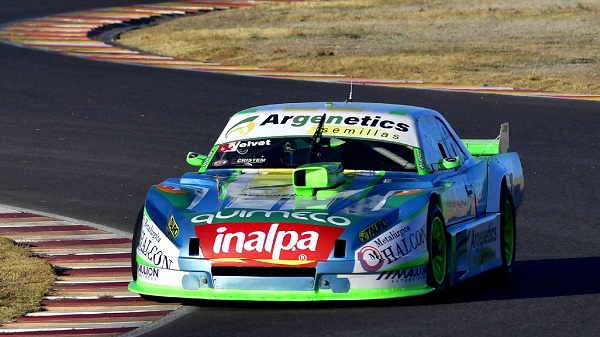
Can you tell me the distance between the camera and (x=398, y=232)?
827 centimetres

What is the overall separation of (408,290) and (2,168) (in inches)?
328

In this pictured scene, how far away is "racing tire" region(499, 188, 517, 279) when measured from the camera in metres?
9.82

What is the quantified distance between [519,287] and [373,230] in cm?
159

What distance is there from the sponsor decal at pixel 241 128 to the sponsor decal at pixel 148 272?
156cm

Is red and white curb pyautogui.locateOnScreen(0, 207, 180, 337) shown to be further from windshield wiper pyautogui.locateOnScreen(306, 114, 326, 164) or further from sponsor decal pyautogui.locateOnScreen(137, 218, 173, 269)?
windshield wiper pyautogui.locateOnScreen(306, 114, 326, 164)

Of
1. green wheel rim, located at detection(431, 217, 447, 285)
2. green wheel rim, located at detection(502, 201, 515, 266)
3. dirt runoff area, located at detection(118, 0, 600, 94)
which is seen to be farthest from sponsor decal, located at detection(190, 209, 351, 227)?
dirt runoff area, located at detection(118, 0, 600, 94)

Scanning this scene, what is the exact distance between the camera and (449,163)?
9.37 m

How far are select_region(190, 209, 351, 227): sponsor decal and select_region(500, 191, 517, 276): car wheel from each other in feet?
6.38

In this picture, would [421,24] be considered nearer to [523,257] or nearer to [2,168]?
[2,168]

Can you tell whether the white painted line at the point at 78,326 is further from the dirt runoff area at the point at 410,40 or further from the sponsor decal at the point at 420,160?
the dirt runoff area at the point at 410,40

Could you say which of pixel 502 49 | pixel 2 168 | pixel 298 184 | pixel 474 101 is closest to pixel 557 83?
pixel 474 101

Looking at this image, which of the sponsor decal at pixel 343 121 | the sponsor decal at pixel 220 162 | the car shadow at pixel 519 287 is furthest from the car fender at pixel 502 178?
the sponsor decal at pixel 220 162

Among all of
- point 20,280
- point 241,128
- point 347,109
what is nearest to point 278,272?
point 241,128

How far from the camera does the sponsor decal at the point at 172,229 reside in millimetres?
8375
